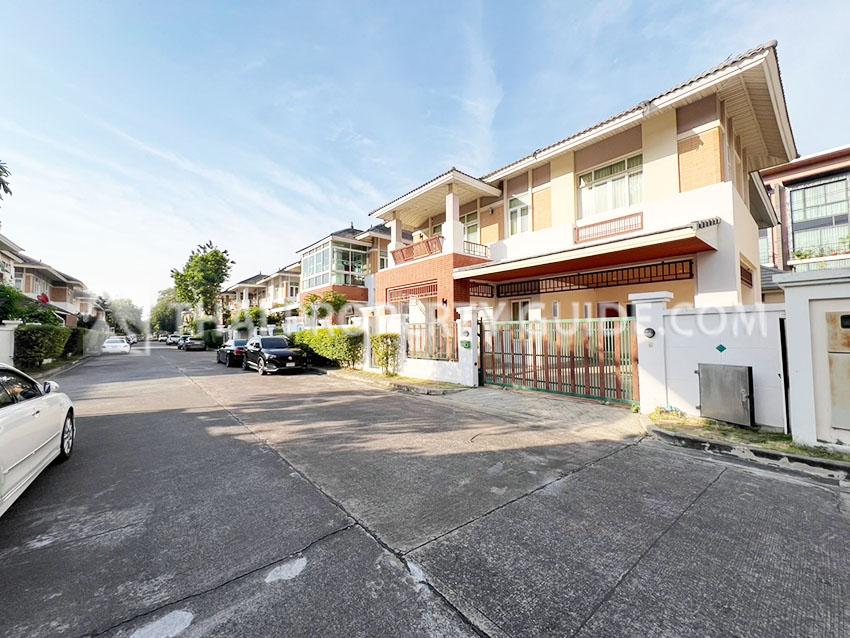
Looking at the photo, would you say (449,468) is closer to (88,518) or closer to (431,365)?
(88,518)

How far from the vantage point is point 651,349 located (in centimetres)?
655

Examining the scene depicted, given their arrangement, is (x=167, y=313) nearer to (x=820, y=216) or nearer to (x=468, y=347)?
(x=468, y=347)

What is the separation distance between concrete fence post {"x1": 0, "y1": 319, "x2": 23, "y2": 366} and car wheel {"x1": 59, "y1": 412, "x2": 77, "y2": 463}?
1217cm

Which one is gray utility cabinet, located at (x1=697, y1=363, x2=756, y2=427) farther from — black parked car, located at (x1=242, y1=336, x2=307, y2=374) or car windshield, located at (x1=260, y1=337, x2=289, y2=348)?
car windshield, located at (x1=260, y1=337, x2=289, y2=348)

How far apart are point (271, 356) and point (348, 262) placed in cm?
1121

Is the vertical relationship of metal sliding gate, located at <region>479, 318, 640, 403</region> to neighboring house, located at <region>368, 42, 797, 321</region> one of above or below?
below

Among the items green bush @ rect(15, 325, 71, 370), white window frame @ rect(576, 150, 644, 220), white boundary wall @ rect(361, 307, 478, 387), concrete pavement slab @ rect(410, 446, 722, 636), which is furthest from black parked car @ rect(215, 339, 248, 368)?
concrete pavement slab @ rect(410, 446, 722, 636)

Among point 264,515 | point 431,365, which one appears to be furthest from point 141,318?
point 264,515

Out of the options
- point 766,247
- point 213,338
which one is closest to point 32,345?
point 213,338

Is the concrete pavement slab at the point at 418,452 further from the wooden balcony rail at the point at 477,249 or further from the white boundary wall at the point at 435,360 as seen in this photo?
the wooden balcony rail at the point at 477,249

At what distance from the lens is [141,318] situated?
86.8 meters

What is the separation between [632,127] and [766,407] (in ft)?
30.4

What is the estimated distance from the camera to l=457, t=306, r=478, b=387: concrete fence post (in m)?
10.2

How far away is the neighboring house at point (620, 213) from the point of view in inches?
371
